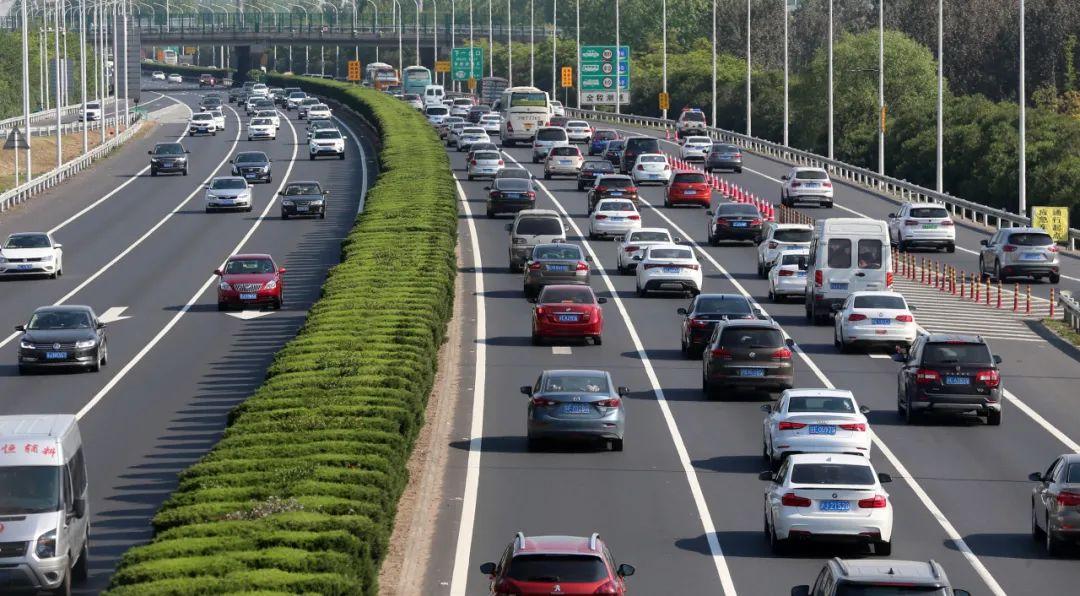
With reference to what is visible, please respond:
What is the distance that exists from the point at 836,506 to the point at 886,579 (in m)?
6.47

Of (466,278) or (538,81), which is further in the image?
(538,81)

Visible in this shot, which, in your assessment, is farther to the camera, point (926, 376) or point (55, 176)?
point (55, 176)

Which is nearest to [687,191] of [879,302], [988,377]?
[879,302]

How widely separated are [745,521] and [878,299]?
17.4 meters

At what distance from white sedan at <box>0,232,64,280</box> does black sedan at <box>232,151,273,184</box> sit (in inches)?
1129

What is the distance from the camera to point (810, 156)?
98.2 m

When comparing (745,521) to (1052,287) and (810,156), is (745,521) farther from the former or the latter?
(810,156)

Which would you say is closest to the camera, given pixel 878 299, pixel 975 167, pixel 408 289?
pixel 878 299

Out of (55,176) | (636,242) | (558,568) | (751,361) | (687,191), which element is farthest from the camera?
(55,176)

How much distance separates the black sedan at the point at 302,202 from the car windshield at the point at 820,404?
45.5 m

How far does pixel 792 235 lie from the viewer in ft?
190

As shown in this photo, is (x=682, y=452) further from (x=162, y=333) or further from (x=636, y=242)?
(x=636, y=242)

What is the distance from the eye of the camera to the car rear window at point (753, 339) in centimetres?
3738

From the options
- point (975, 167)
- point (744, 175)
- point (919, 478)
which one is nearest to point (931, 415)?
point (919, 478)
